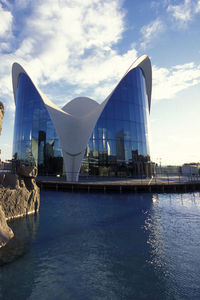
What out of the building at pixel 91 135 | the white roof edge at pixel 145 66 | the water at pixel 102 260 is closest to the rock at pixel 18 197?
the water at pixel 102 260

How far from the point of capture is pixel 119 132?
27922 millimetres

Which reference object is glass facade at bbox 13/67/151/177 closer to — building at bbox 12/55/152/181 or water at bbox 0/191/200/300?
building at bbox 12/55/152/181

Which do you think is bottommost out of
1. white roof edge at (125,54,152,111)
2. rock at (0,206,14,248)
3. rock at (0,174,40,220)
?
rock at (0,206,14,248)

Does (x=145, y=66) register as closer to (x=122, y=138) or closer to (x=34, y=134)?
(x=122, y=138)

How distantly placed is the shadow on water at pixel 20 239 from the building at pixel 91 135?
1573cm

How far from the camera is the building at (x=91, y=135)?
26266 millimetres

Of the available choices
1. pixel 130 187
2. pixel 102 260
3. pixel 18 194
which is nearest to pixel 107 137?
pixel 130 187

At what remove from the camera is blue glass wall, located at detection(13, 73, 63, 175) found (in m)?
28.4

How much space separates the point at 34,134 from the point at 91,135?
460 inches

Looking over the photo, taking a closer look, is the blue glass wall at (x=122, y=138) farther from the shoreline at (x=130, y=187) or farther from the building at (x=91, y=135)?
the shoreline at (x=130, y=187)

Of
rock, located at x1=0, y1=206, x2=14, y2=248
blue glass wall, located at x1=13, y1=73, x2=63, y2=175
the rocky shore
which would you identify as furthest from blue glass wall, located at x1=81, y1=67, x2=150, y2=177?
rock, located at x1=0, y1=206, x2=14, y2=248

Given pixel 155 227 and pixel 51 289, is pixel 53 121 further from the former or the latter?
pixel 51 289

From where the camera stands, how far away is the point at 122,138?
28.0 m

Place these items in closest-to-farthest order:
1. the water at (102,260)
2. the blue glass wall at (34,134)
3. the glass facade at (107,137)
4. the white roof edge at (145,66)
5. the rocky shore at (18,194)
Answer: the water at (102,260), the rocky shore at (18,194), the glass facade at (107,137), the blue glass wall at (34,134), the white roof edge at (145,66)
